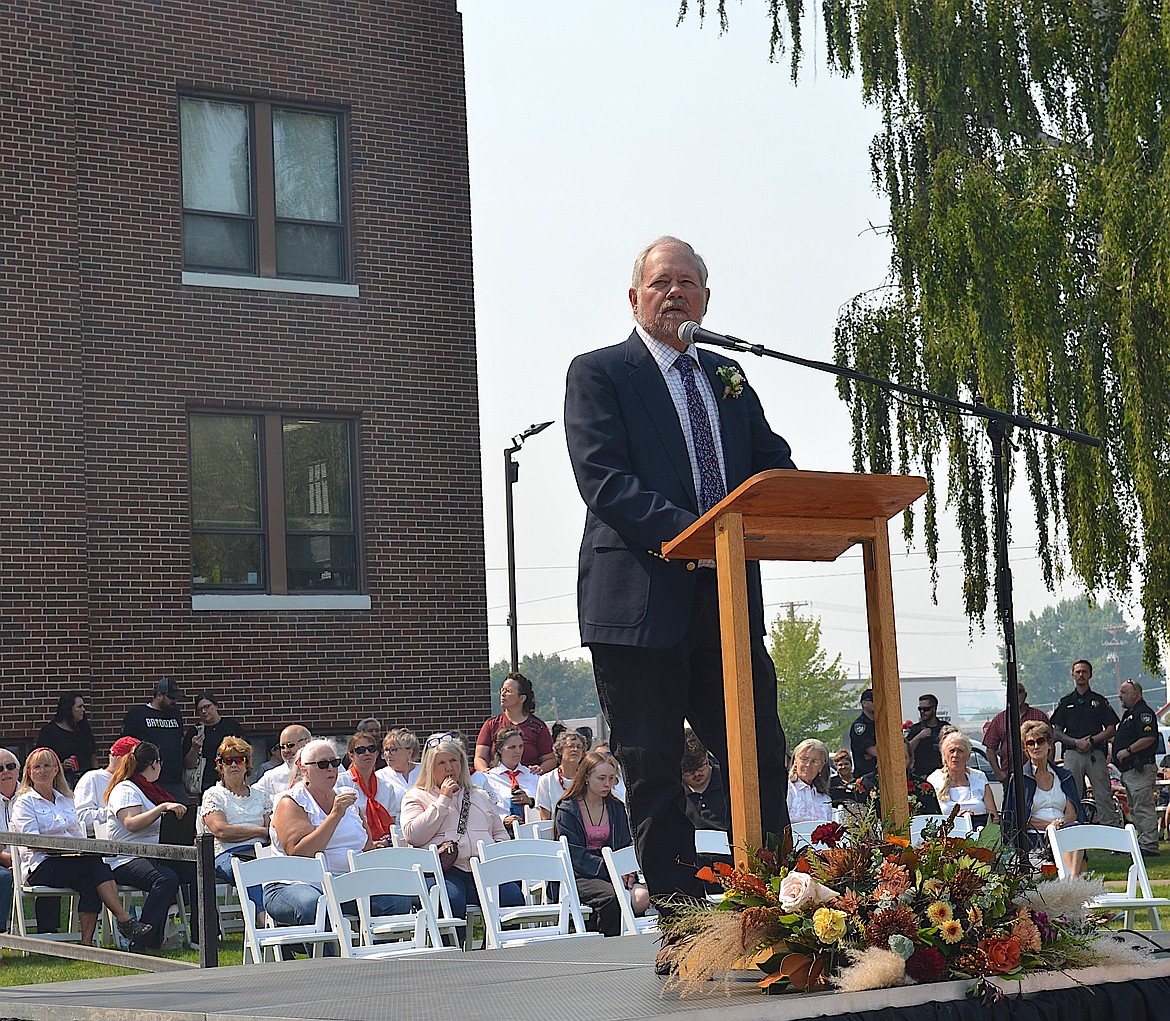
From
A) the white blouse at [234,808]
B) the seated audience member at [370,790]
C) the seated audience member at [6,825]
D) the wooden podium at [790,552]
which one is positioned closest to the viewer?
the wooden podium at [790,552]

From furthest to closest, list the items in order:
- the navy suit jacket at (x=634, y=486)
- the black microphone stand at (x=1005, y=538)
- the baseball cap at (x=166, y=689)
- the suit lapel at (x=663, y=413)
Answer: the baseball cap at (x=166, y=689), the black microphone stand at (x=1005, y=538), the suit lapel at (x=663, y=413), the navy suit jacket at (x=634, y=486)

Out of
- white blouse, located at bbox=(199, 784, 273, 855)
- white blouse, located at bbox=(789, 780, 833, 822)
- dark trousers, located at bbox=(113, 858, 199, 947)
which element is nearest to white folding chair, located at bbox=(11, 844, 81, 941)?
dark trousers, located at bbox=(113, 858, 199, 947)

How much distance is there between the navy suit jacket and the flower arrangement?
780 millimetres

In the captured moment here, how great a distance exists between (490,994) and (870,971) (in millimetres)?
1132

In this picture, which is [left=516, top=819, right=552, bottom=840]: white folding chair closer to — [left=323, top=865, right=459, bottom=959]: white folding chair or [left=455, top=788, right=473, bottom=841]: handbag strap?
[left=455, top=788, right=473, bottom=841]: handbag strap

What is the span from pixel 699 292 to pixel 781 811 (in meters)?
1.54

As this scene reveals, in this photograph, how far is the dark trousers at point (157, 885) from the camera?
36.8 ft

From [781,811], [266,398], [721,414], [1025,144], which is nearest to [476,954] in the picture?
[781,811]

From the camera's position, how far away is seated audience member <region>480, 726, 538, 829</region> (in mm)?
12453

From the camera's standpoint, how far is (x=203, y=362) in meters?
16.8

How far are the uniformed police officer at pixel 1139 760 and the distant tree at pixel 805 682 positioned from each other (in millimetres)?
58610

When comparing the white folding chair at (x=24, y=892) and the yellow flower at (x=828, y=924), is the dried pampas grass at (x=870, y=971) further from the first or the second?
the white folding chair at (x=24, y=892)

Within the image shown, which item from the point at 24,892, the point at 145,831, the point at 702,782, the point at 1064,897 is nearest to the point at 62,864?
the point at 24,892

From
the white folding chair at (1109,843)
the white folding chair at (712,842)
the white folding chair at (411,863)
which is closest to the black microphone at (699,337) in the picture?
the white folding chair at (712,842)
